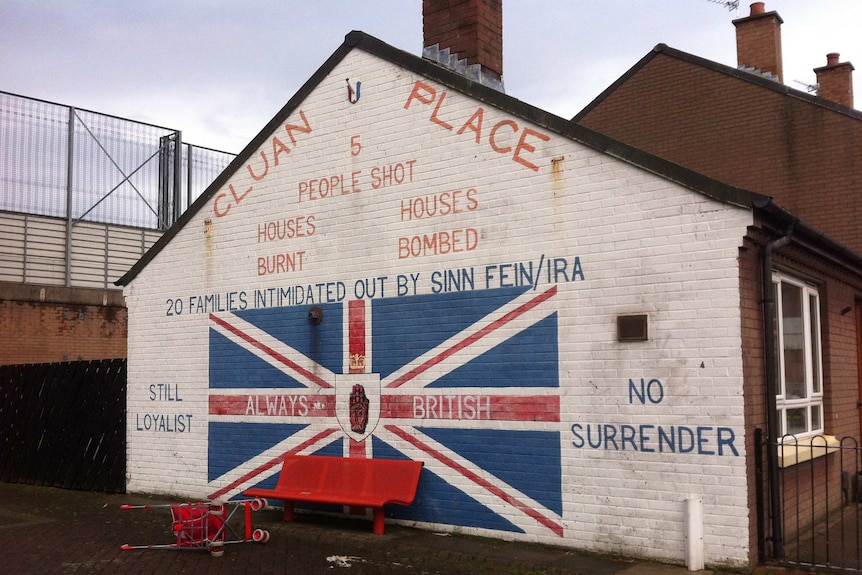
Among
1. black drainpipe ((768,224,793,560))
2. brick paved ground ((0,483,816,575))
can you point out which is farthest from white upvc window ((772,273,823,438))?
brick paved ground ((0,483,816,575))

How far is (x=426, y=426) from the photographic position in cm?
974

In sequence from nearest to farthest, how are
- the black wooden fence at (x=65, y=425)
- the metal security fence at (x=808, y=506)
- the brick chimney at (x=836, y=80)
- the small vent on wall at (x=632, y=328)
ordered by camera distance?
the metal security fence at (x=808, y=506) → the small vent on wall at (x=632, y=328) → the black wooden fence at (x=65, y=425) → the brick chimney at (x=836, y=80)

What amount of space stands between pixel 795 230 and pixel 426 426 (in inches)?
174

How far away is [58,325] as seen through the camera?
1906cm

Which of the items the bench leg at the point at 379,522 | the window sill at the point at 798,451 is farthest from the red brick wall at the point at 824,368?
the bench leg at the point at 379,522

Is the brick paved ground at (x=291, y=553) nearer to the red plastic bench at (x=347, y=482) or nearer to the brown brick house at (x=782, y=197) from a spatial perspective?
the red plastic bench at (x=347, y=482)

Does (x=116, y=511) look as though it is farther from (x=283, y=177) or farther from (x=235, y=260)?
(x=283, y=177)

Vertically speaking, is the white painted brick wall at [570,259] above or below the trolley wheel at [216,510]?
above

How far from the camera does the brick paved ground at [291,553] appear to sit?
26.2 ft

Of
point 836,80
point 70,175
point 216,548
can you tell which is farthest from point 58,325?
point 836,80

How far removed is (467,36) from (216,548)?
7.01m

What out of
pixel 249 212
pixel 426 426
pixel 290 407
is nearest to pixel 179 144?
pixel 249 212

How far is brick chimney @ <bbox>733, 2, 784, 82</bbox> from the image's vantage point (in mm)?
16984

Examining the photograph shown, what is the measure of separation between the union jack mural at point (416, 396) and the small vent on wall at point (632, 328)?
2.33 ft
